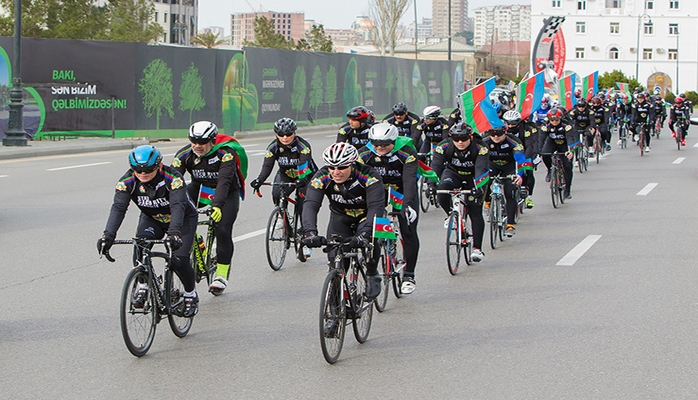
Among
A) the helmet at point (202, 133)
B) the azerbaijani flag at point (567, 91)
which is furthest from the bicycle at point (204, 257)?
the azerbaijani flag at point (567, 91)

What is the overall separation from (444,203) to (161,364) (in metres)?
5.04

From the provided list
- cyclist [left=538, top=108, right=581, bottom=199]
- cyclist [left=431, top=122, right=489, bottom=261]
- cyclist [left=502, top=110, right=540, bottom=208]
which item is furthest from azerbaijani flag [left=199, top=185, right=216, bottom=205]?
cyclist [left=538, top=108, right=581, bottom=199]

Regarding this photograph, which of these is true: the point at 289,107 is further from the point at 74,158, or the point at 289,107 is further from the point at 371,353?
the point at 371,353

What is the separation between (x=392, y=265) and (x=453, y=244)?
197 centimetres

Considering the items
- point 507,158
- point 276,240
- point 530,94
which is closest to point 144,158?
point 276,240

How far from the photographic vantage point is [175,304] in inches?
285

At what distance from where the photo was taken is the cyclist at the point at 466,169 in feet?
35.2

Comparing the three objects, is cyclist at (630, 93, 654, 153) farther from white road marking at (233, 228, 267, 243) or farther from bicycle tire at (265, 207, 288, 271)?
bicycle tire at (265, 207, 288, 271)

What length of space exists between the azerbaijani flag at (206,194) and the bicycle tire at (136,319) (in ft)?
7.23

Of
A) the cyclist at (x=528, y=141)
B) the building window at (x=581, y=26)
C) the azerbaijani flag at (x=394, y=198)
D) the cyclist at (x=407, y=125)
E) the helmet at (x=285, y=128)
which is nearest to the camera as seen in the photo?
the azerbaijani flag at (x=394, y=198)

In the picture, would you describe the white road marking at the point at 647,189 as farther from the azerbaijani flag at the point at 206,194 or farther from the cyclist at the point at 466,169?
the azerbaijani flag at the point at 206,194

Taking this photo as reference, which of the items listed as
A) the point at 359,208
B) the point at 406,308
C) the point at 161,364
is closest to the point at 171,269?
the point at 161,364

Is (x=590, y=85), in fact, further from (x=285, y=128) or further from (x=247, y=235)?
(x=285, y=128)

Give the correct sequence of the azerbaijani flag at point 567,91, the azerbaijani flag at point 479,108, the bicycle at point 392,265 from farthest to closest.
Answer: the azerbaijani flag at point 567,91 → the azerbaijani flag at point 479,108 → the bicycle at point 392,265
